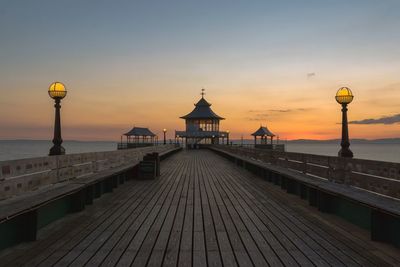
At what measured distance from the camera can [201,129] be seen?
219ft

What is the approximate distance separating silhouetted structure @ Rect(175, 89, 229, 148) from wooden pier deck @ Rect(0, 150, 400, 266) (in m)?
56.5

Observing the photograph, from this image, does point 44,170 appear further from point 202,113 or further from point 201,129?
point 202,113

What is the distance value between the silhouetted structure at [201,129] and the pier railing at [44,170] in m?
53.8

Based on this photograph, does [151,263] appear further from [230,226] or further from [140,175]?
[140,175]

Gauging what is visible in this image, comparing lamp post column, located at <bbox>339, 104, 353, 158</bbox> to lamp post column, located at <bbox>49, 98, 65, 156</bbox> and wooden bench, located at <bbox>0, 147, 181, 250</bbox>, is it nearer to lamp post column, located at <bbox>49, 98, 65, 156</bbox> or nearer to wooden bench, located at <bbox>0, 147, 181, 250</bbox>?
wooden bench, located at <bbox>0, 147, 181, 250</bbox>

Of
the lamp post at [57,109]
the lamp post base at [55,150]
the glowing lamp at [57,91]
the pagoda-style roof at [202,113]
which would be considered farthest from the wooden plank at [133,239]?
the pagoda-style roof at [202,113]

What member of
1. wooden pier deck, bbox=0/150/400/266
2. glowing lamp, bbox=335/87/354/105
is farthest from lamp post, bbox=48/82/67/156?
glowing lamp, bbox=335/87/354/105

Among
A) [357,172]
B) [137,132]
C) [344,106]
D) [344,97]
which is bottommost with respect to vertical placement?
[357,172]

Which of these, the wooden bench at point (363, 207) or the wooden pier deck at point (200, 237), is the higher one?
the wooden bench at point (363, 207)

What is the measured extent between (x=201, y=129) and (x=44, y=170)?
59.9m

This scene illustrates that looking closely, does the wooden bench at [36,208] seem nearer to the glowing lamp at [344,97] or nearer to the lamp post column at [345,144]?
the lamp post column at [345,144]

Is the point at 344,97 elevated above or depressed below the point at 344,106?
above

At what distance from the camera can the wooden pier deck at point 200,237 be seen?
4.79 m

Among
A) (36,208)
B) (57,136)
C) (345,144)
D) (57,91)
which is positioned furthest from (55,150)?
(345,144)
